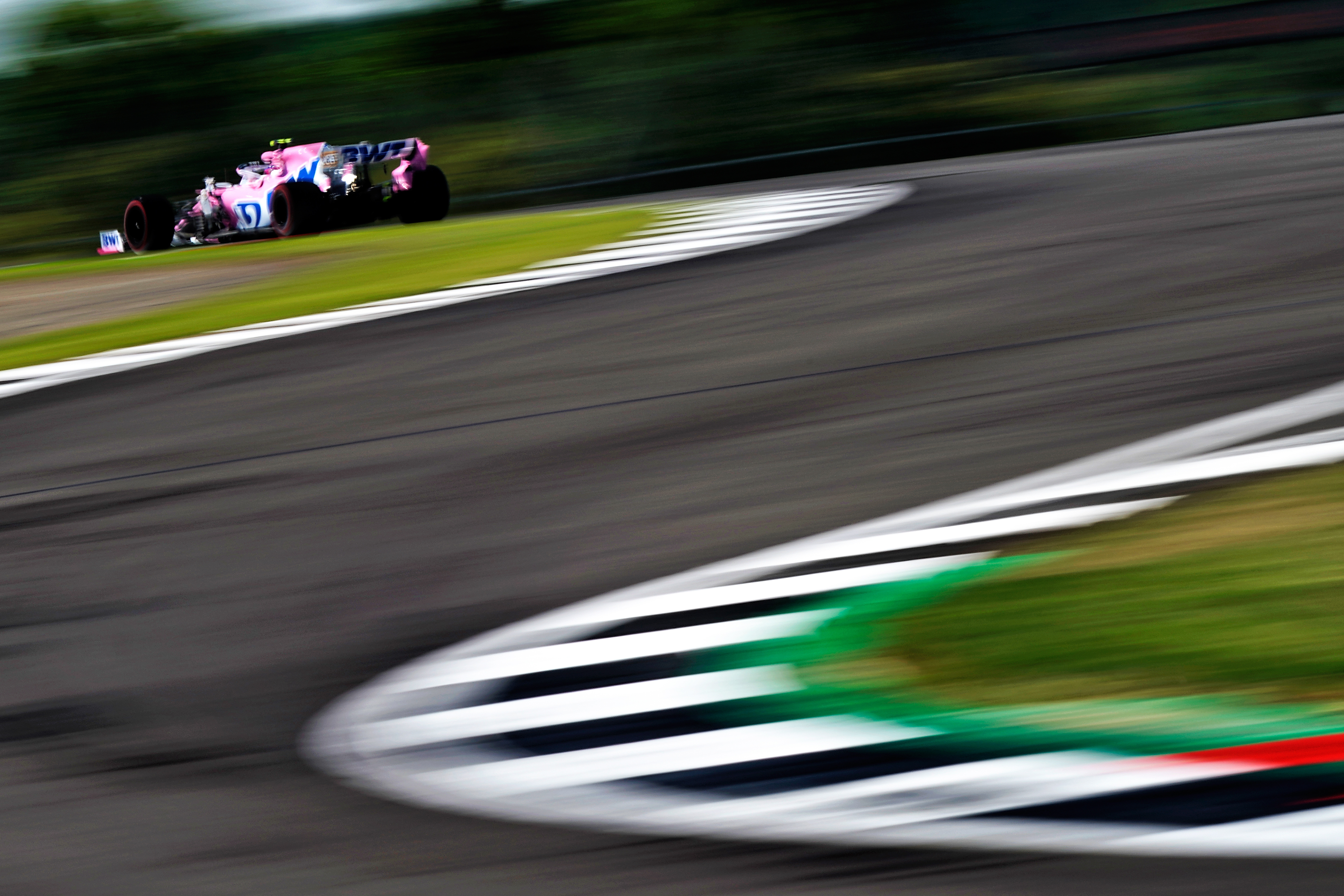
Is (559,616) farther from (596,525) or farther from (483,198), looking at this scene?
(483,198)

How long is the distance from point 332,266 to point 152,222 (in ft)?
17.4

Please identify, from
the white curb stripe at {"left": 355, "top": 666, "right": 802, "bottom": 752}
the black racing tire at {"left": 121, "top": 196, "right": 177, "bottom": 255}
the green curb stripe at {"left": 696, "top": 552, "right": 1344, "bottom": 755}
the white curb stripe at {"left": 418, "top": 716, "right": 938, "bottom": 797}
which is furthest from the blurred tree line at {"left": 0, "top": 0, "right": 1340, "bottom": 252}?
the white curb stripe at {"left": 418, "top": 716, "right": 938, "bottom": 797}

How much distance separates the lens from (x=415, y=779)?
3.01m

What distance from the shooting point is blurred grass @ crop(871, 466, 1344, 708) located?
3131mm

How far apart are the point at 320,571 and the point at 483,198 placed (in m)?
18.0

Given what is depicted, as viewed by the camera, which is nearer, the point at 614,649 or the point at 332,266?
the point at 614,649

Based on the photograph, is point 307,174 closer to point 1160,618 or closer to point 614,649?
point 614,649

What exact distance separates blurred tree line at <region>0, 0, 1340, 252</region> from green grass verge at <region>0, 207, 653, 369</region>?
724 cm

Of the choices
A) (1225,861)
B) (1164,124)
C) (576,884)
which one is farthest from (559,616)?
(1164,124)

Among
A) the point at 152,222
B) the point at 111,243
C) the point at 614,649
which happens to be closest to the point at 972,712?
the point at 614,649

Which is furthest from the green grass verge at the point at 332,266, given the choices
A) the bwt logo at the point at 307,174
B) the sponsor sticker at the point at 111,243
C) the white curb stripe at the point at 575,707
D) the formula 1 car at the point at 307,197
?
the white curb stripe at the point at 575,707

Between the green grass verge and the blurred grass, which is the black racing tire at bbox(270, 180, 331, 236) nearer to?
the green grass verge

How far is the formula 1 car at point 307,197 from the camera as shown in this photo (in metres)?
14.9

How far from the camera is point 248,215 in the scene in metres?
15.5
